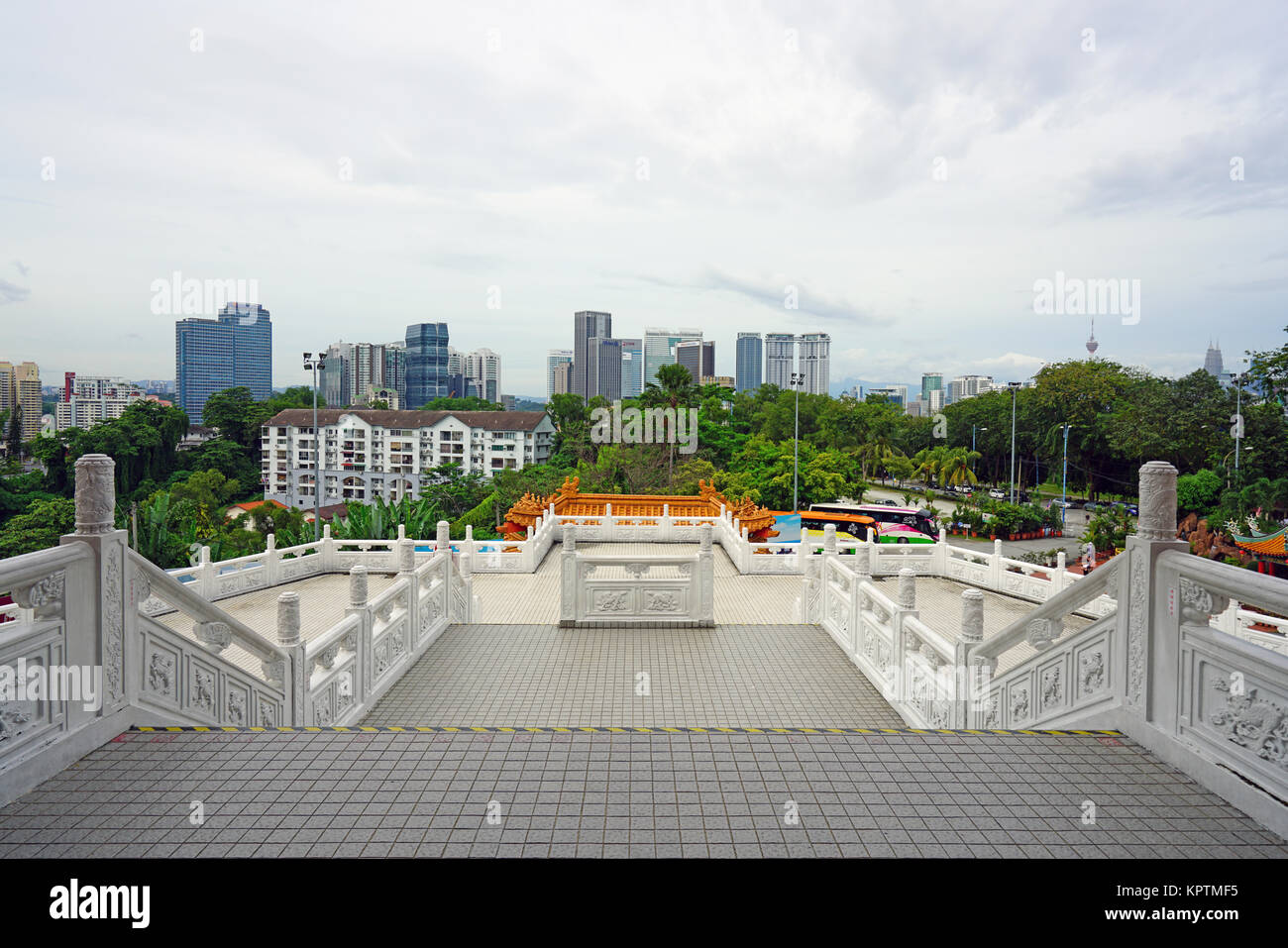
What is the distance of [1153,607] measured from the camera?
323cm

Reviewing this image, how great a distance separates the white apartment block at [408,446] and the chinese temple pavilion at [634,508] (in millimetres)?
40734

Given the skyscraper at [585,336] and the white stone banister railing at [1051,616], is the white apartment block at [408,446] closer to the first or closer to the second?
the skyscraper at [585,336]

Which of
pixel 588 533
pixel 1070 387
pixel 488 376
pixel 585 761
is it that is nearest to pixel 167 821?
pixel 585 761

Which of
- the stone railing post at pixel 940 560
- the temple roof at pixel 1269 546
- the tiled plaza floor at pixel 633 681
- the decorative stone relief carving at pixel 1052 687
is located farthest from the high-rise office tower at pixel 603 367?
the decorative stone relief carving at pixel 1052 687

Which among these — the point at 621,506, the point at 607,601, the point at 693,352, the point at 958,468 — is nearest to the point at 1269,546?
the point at 621,506

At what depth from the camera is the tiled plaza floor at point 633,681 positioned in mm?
5531

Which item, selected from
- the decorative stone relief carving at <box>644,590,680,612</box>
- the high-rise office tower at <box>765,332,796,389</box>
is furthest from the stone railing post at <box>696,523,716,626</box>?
the high-rise office tower at <box>765,332,796,389</box>

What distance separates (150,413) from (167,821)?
158 ft

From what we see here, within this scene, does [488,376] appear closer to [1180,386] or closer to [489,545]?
[1180,386]

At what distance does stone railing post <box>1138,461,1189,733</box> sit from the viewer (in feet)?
10.4

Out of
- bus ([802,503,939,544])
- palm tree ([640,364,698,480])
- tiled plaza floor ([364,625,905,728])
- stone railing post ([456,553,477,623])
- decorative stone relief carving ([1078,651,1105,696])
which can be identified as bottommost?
bus ([802,503,939,544])

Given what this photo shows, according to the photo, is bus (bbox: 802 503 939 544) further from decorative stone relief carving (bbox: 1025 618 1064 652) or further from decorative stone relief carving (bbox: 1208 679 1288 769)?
decorative stone relief carving (bbox: 1208 679 1288 769)

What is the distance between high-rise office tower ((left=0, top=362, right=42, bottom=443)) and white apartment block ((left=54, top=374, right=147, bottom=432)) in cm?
185

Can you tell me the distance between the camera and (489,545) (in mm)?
12414
